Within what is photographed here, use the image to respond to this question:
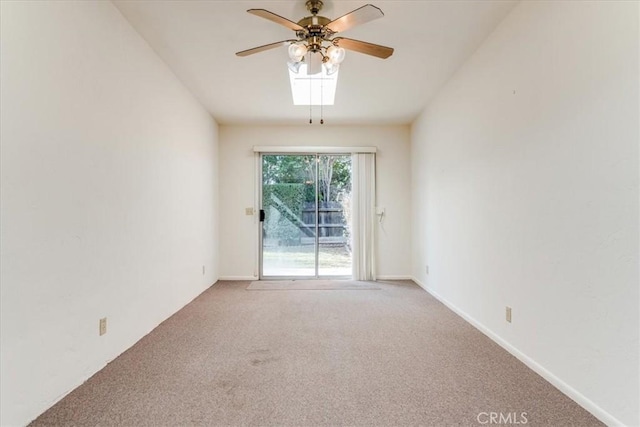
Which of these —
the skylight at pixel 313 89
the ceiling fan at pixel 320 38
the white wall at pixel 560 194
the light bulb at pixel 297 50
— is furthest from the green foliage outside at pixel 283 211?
the light bulb at pixel 297 50

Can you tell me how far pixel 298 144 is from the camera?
16.5 ft

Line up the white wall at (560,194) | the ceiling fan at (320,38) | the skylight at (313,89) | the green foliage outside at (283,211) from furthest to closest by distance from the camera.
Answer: the green foliage outside at (283,211), the skylight at (313,89), the ceiling fan at (320,38), the white wall at (560,194)

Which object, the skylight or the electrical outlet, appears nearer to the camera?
the electrical outlet

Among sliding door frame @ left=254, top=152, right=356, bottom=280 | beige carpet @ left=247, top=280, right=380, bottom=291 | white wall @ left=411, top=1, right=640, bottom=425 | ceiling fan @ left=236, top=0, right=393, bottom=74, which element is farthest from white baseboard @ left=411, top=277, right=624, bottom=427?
sliding door frame @ left=254, top=152, right=356, bottom=280

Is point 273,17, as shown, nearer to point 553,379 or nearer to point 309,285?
point 553,379

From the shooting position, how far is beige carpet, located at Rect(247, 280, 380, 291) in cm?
443

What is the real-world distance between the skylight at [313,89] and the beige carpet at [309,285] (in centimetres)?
252

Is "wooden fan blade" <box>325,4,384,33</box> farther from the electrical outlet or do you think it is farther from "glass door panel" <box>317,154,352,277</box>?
"glass door panel" <box>317,154,352,277</box>

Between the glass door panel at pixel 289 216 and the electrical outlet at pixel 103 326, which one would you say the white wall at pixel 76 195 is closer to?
the electrical outlet at pixel 103 326

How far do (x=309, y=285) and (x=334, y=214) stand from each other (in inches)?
48.6

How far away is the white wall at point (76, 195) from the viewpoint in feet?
4.85

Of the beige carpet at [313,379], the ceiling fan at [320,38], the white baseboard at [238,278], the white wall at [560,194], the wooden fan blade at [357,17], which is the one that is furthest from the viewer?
the white baseboard at [238,278]

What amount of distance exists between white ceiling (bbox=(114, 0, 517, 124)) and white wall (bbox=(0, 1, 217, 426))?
0.34m

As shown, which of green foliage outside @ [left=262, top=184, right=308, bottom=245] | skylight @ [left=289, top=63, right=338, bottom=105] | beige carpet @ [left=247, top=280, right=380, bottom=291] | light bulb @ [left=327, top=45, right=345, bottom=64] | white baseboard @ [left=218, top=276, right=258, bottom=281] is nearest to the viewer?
light bulb @ [left=327, top=45, right=345, bottom=64]
